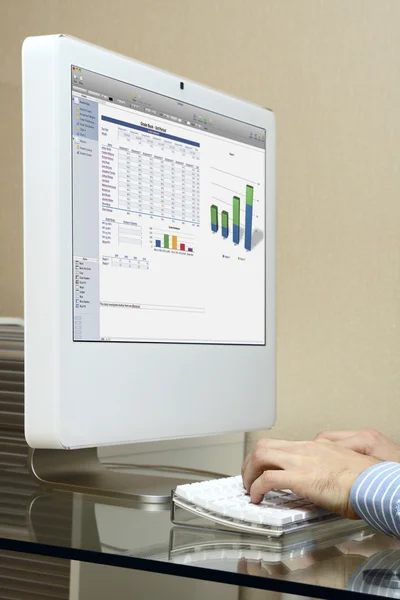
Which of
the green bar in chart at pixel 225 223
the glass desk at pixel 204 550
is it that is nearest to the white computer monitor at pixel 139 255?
the green bar in chart at pixel 225 223

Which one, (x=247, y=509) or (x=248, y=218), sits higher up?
(x=248, y=218)

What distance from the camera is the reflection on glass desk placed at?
601 millimetres

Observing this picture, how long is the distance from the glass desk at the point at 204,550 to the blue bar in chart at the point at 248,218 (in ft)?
1.44

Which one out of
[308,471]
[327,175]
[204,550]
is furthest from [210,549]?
[327,175]

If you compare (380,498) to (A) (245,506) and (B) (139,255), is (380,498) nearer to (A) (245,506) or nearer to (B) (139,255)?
(A) (245,506)

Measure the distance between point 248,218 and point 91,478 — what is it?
1.40ft

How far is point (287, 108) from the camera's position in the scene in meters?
1.59

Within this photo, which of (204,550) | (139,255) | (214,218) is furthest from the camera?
(214,218)

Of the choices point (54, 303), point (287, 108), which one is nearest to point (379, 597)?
point (54, 303)

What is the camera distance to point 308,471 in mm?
790

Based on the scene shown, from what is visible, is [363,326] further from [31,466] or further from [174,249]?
[31,466]

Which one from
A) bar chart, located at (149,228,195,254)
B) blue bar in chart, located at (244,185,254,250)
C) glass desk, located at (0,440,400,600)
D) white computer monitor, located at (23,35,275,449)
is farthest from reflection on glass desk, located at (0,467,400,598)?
blue bar in chart, located at (244,185,254,250)

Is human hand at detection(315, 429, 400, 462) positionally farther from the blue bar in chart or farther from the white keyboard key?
the blue bar in chart

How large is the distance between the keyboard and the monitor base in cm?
13
